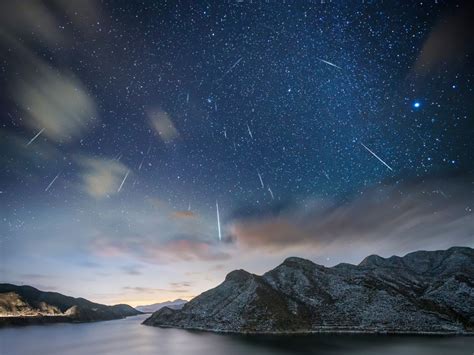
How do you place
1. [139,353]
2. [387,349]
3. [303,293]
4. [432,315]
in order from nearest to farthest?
1. [387,349]
2. [139,353]
3. [432,315]
4. [303,293]

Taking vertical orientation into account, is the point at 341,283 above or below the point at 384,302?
above

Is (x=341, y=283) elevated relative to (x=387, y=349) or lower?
elevated

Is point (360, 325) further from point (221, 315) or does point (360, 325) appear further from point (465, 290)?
point (221, 315)

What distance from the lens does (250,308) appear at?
175m

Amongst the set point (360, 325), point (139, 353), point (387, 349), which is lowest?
point (139, 353)

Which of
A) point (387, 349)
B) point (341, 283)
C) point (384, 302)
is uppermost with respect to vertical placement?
point (341, 283)

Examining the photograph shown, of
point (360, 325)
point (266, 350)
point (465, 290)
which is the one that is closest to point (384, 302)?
point (360, 325)

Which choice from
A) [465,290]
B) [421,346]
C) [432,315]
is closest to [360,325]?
[432,315]

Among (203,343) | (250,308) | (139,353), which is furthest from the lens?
(250,308)

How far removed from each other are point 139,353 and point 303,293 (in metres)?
110

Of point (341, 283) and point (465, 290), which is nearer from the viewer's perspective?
point (465, 290)

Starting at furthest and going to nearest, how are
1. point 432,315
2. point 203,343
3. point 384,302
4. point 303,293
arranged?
point 303,293 → point 384,302 → point 432,315 → point 203,343

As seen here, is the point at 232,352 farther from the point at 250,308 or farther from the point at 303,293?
the point at 303,293

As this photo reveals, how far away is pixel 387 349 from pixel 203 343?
231 feet
